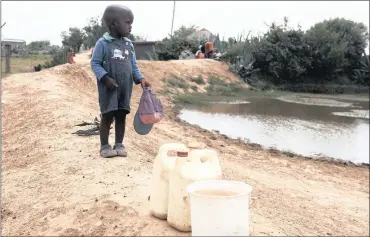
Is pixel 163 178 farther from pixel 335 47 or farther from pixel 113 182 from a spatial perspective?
pixel 335 47

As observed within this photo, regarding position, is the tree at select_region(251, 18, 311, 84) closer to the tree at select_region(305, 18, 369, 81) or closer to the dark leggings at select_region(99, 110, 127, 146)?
the tree at select_region(305, 18, 369, 81)

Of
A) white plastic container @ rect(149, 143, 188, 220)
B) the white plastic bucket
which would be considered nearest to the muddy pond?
white plastic container @ rect(149, 143, 188, 220)

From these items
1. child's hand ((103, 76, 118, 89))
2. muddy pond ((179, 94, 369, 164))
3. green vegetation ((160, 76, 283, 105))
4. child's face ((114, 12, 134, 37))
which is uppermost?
child's face ((114, 12, 134, 37))

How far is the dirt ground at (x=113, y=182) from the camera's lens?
347 centimetres

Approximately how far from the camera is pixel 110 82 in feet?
14.4

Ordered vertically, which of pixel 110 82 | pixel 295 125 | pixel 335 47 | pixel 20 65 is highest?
pixel 335 47

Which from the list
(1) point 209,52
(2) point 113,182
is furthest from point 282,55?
(2) point 113,182

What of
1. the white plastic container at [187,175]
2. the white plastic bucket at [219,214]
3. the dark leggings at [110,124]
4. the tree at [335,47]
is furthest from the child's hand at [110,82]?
the tree at [335,47]

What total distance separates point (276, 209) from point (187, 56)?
81.2 ft

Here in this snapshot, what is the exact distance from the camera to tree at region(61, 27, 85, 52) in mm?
39812

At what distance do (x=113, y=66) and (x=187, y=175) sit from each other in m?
1.94

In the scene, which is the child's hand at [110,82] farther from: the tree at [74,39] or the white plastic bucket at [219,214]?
the tree at [74,39]

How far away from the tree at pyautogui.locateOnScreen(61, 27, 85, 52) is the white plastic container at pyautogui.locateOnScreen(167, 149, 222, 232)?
37495 millimetres

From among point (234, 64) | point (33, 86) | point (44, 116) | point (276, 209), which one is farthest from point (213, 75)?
point (276, 209)
